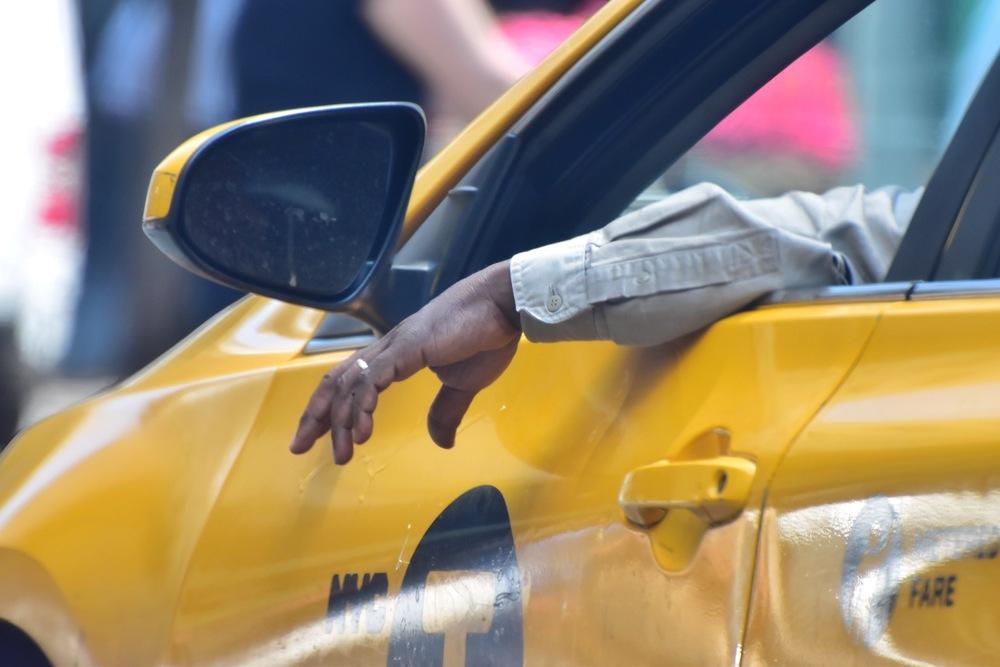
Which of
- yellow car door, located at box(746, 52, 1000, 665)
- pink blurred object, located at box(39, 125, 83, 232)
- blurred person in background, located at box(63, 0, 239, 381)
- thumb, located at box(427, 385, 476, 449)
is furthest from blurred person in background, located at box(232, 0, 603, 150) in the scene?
yellow car door, located at box(746, 52, 1000, 665)

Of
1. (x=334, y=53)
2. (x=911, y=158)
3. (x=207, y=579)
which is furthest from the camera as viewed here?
(x=334, y=53)

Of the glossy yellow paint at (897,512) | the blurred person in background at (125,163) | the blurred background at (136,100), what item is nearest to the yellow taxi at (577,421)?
the glossy yellow paint at (897,512)

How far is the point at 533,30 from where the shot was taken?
19.5ft

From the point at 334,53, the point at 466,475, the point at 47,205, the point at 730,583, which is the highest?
the point at 730,583

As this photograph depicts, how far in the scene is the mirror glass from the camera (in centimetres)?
168

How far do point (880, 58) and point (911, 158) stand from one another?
117mm

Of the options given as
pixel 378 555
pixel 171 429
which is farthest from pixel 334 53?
pixel 378 555

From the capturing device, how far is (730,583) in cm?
119

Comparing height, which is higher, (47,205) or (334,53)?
(334,53)

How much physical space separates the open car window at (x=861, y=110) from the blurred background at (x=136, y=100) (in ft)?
11.9

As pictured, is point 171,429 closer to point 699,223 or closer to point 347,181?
point 347,181

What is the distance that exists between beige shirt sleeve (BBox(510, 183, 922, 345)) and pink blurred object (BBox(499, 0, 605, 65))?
432 cm

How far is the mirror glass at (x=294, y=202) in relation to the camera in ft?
5.51

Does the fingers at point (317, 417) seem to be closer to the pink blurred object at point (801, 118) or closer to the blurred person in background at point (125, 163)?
the pink blurred object at point (801, 118)
